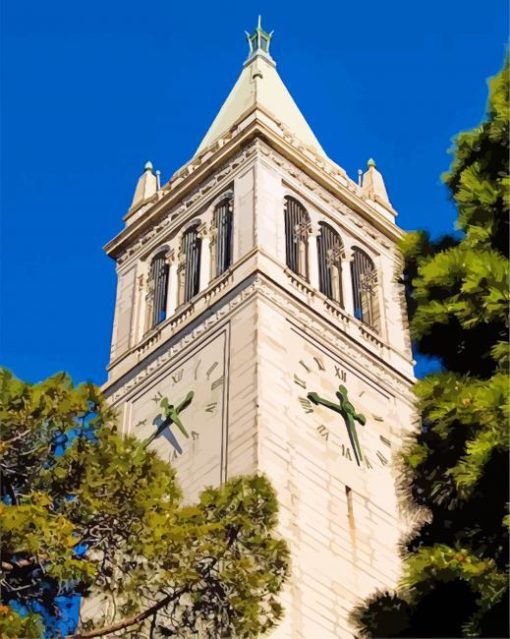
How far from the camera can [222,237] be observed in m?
33.7

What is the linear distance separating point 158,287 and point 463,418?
80.0 feet

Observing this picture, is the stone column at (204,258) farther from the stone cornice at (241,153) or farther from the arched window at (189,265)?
the stone cornice at (241,153)

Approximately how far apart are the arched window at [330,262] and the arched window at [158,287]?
148 inches

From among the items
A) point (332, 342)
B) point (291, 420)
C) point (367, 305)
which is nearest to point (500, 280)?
point (291, 420)

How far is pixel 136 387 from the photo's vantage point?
1244 inches

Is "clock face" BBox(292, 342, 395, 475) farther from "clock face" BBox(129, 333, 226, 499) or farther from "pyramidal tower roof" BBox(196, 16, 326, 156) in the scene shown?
"pyramidal tower roof" BBox(196, 16, 326, 156)

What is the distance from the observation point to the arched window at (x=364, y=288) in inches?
1335

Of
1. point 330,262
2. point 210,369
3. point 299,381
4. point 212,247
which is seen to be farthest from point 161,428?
point 330,262

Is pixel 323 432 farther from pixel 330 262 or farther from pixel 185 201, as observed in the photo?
pixel 185 201

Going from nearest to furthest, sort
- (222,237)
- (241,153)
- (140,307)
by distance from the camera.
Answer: (222,237)
(140,307)
(241,153)

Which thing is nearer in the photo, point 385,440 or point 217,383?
point 217,383

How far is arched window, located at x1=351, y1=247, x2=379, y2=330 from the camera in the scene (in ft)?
111

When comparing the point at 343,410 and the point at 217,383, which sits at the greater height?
the point at 217,383

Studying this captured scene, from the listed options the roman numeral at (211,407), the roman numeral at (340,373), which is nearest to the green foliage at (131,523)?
the roman numeral at (211,407)
